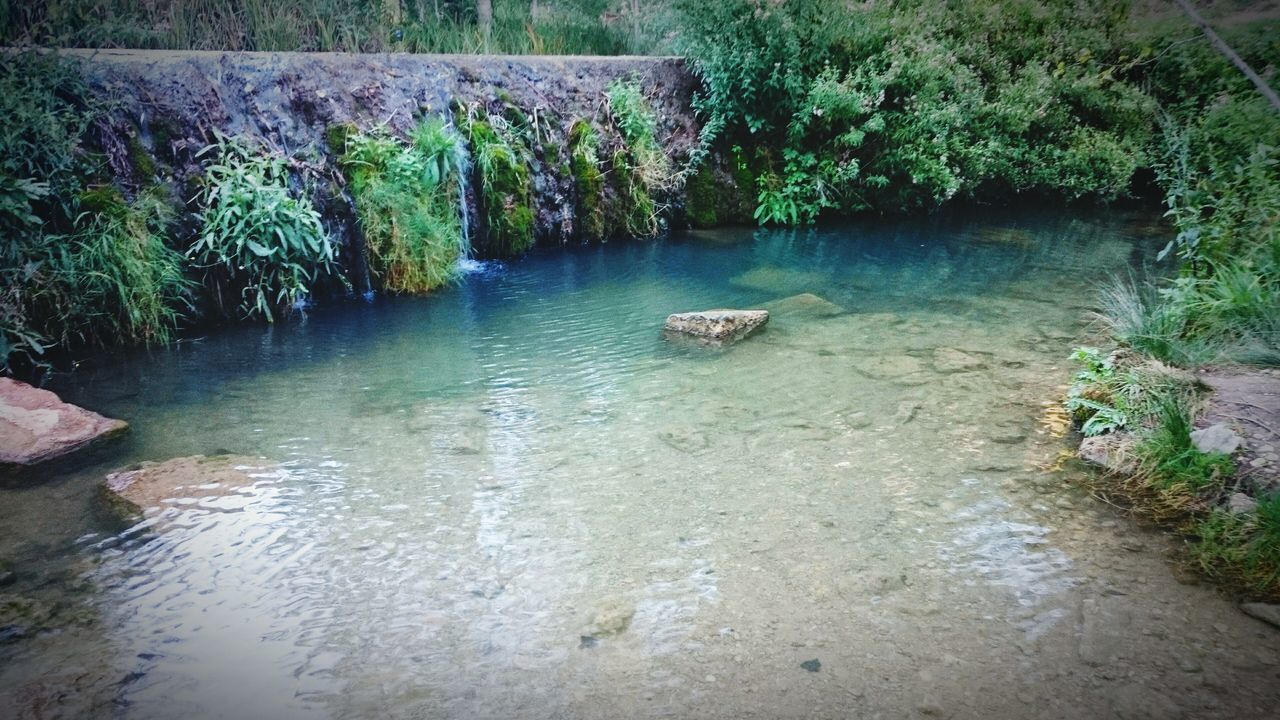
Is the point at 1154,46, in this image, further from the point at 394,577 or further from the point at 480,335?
the point at 394,577

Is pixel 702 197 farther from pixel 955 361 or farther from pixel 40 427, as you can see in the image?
pixel 40 427

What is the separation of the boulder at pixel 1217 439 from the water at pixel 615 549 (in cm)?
68

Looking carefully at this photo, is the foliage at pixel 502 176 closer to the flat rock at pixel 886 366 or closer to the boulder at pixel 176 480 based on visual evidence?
the flat rock at pixel 886 366

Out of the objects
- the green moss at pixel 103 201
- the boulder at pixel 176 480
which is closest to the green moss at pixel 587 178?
the green moss at pixel 103 201

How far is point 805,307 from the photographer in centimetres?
761

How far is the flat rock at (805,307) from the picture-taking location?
7445 millimetres

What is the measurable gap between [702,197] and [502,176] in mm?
3552

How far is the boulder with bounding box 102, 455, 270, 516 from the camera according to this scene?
4.15 metres

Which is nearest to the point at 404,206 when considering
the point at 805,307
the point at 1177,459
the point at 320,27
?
the point at 320,27

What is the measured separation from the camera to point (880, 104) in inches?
447

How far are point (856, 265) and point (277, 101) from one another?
7.04 meters

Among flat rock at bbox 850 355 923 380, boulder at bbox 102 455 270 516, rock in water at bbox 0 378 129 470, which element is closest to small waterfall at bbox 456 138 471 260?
rock in water at bbox 0 378 129 470

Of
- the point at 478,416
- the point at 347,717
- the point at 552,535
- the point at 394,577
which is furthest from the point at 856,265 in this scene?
the point at 347,717

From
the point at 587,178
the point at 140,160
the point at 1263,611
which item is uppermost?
the point at 140,160
